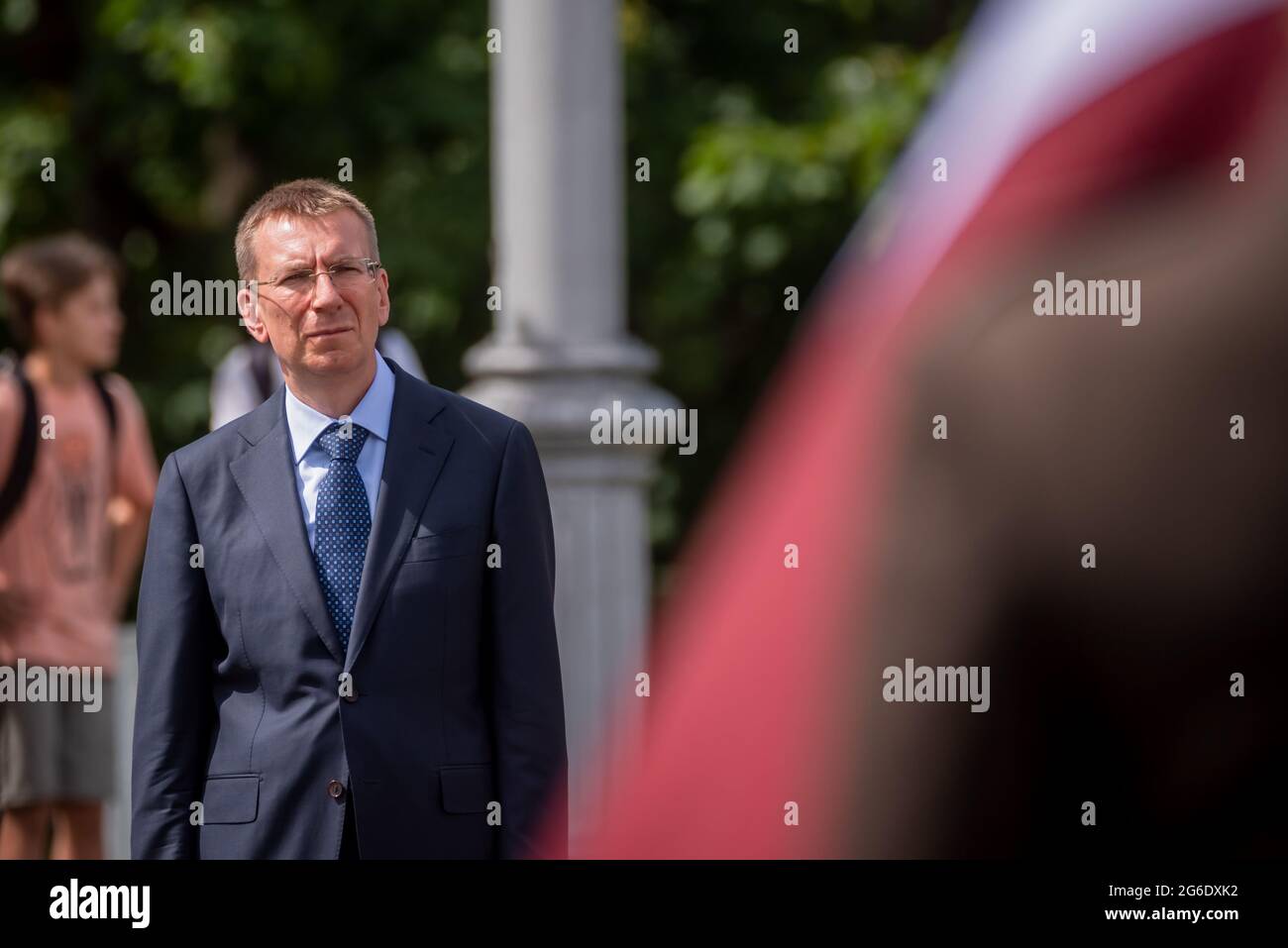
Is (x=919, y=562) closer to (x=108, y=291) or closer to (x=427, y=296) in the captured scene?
(x=108, y=291)

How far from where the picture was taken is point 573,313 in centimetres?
518

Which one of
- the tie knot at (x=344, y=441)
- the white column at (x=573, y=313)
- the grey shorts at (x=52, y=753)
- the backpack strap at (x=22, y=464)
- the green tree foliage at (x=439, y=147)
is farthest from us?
the green tree foliage at (x=439, y=147)

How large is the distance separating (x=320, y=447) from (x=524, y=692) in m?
0.44

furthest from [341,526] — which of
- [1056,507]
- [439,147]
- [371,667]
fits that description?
[439,147]

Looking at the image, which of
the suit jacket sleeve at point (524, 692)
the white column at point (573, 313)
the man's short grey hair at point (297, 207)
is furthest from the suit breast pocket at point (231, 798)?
the white column at point (573, 313)

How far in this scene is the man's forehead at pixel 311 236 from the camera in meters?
2.46

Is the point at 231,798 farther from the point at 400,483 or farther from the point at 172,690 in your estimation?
the point at 400,483

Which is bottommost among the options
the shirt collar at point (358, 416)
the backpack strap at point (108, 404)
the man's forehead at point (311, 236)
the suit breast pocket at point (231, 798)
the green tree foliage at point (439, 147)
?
the suit breast pocket at point (231, 798)

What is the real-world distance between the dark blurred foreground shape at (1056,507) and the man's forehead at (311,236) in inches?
60.7

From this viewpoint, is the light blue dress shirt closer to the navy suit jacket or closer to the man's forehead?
the navy suit jacket

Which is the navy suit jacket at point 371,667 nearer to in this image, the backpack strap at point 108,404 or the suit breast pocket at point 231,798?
the suit breast pocket at point 231,798

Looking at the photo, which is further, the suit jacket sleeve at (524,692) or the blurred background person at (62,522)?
the blurred background person at (62,522)
